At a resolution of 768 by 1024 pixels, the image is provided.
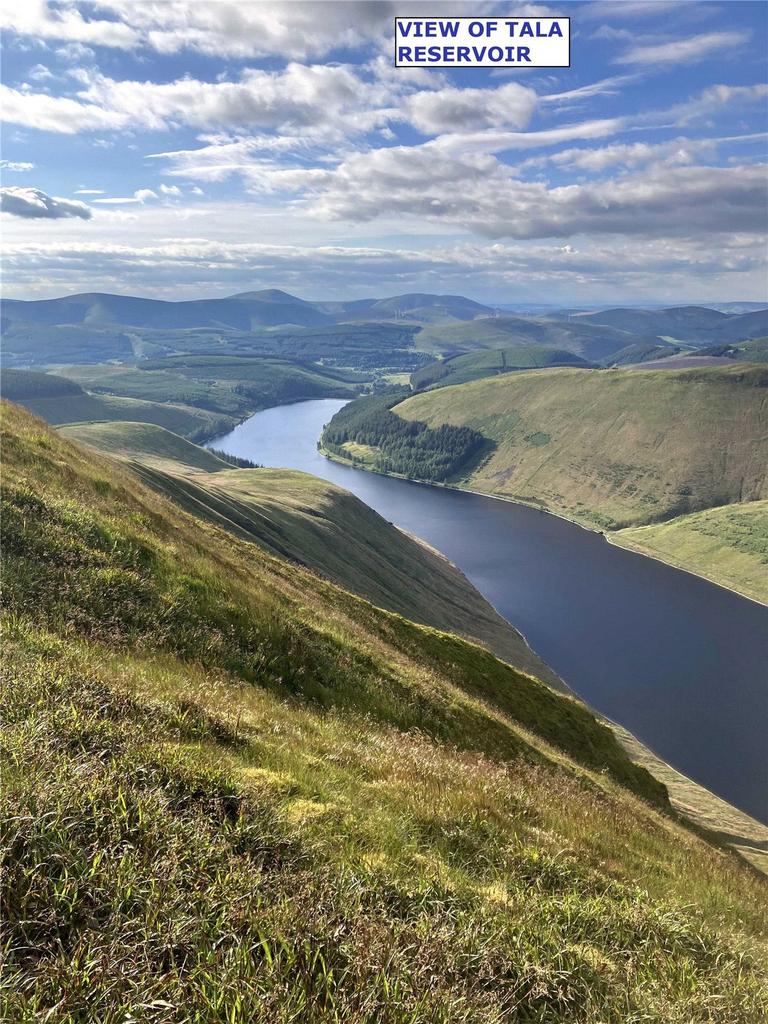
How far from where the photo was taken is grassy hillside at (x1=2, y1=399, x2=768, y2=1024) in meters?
5.15

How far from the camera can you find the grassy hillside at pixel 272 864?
5148 mm

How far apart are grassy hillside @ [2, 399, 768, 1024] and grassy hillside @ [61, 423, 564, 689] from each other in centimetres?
5052

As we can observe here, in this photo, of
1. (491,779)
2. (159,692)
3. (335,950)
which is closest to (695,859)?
(491,779)

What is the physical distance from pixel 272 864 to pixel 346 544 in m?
89.0

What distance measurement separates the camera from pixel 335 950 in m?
5.68

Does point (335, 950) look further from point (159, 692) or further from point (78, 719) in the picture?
point (159, 692)

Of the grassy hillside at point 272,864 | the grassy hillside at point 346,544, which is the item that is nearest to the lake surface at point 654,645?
the grassy hillside at point 346,544

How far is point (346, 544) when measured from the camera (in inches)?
3770

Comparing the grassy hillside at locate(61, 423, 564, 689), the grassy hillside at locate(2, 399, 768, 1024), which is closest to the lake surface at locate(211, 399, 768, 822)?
the grassy hillside at locate(61, 423, 564, 689)

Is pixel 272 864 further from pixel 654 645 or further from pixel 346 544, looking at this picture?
pixel 654 645

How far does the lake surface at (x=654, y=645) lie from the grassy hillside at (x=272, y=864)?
89700 mm

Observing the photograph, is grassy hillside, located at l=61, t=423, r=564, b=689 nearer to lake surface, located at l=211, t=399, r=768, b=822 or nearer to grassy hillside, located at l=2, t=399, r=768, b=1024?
lake surface, located at l=211, t=399, r=768, b=822

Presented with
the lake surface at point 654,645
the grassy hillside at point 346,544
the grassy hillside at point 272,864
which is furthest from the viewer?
the lake surface at point 654,645

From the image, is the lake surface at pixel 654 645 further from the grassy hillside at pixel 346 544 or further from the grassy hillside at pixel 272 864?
the grassy hillside at pixel 272 864
